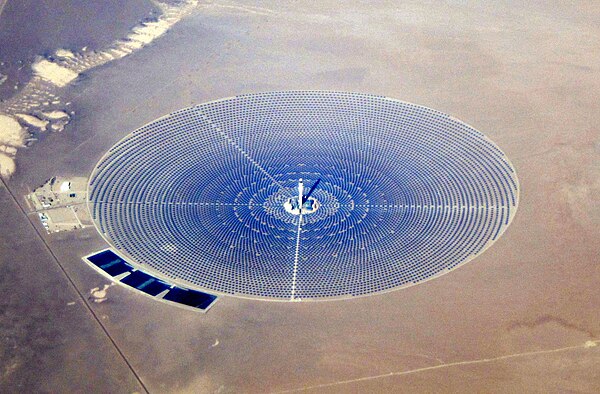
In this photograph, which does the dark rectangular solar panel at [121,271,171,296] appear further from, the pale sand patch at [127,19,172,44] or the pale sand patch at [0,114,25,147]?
the pale sand patch at [127,19,172,44]

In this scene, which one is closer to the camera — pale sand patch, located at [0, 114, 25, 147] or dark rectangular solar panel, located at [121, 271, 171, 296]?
dark rectangular solar panel, located at [121, 271, 171, 296]

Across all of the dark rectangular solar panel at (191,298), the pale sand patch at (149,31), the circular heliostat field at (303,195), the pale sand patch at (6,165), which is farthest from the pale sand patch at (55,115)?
the dark rectangular solar panel at (191,298)

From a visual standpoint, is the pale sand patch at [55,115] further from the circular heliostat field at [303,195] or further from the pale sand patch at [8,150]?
the circular heliostat field at [303,195]

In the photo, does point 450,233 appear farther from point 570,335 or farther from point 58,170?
point 58,170

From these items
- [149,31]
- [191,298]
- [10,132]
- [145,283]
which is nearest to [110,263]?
[145,283]

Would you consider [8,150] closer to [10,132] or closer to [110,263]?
[10,132]

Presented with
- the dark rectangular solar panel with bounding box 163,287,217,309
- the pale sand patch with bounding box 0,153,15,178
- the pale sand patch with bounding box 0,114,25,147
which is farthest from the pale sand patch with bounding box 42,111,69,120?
the dark rectangular solar panel with bounding box 163,287,217,309

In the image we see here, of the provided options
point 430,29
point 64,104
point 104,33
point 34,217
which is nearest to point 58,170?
point 34,217
